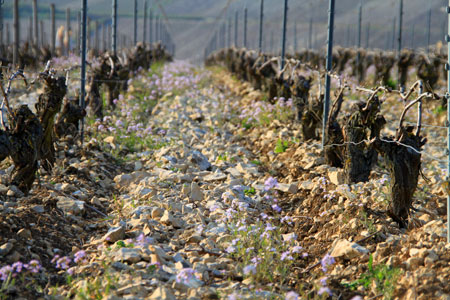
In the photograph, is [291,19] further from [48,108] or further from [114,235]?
[114,235]

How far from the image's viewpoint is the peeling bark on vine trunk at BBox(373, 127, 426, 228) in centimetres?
497

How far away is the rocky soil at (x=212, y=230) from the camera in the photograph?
3.78 metres

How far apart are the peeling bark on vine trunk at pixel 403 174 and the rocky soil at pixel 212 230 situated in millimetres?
124

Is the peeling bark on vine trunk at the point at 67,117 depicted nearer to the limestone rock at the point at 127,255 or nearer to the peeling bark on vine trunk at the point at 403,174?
the limestone rock at the point at 127,255

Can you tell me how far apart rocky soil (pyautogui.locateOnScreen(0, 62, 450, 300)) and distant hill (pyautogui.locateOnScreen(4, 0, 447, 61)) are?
4750 centimetres

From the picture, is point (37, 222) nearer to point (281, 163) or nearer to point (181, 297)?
point (181, 297)

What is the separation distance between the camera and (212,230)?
490 centimetres

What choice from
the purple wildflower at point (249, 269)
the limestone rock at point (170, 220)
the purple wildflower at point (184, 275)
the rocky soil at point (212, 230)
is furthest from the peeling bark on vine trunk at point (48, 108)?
the purple wildflower at point (249, 269)

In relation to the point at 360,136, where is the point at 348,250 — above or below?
below

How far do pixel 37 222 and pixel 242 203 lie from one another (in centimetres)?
189

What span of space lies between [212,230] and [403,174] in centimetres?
179

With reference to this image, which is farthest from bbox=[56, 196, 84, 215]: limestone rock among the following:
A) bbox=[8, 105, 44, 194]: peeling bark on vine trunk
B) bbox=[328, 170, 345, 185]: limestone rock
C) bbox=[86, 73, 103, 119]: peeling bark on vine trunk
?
bbox=[86, 73, 103, 119]: peeling bark on vine trunk

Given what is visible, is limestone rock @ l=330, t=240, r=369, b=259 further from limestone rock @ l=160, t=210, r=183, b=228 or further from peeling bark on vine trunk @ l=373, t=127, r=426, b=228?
limestone rock @ l=160, t=210, r=183, b=228

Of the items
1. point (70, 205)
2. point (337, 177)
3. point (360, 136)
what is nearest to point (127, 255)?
point (70, 205)
